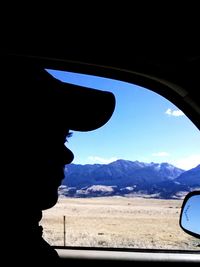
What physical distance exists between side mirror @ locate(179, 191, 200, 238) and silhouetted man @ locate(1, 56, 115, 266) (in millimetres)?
753

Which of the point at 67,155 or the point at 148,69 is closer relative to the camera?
the point at 67,155

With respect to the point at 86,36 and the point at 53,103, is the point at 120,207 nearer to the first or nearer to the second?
the point at 86,36

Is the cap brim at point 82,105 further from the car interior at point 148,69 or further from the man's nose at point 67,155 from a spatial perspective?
the car interior at point 148,69

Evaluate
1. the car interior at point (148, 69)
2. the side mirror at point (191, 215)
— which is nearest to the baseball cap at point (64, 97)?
the side mirror at point (191, 215)

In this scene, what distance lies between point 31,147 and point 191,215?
1093mm

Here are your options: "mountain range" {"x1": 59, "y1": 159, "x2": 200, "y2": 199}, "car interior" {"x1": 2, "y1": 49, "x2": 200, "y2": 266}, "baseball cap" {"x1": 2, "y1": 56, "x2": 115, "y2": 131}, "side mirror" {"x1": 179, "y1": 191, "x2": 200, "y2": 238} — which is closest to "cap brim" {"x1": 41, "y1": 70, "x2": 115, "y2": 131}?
"baseball cap" {"x1": 2, "y1": 56, "x2": 115, "y2": 131}

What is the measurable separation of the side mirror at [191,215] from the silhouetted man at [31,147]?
2.47ft

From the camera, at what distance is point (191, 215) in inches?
93.5

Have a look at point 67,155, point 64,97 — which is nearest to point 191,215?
point 67,155

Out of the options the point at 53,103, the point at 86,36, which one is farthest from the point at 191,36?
the point at 53,103

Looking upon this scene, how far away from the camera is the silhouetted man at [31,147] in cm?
156

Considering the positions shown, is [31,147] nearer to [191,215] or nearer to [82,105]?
[82,105]

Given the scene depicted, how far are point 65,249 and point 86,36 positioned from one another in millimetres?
1570

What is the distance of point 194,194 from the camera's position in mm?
2295
